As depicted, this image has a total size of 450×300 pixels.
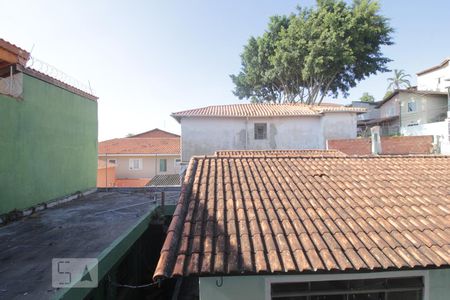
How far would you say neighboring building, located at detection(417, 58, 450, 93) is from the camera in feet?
106

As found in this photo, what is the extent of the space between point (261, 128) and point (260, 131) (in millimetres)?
231

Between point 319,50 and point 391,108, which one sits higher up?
point 319,50

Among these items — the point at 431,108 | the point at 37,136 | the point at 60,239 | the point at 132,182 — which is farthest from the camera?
the point at 431,108

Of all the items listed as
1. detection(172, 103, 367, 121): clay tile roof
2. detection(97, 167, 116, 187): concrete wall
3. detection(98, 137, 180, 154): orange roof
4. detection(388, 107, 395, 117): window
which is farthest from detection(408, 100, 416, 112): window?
detection(97, 167, 116, 187): concrete wall

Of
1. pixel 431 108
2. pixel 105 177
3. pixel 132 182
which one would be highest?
pixel 431 108

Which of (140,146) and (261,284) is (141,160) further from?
(261,284)

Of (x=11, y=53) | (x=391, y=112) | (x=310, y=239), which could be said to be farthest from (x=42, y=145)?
(x=391, y=112)

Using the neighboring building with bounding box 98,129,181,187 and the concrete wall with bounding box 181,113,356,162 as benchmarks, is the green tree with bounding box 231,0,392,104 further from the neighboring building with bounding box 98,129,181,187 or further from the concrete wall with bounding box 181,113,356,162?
the neighboring building with bounding box 98,129,181,187

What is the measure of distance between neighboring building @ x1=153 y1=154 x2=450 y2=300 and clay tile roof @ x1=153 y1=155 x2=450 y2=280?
0.6 inches

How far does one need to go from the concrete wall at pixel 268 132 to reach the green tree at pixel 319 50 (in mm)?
5215

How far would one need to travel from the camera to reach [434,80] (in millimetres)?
35406

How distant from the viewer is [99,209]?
27.7 feet

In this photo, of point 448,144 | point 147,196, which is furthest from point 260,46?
point 147,196

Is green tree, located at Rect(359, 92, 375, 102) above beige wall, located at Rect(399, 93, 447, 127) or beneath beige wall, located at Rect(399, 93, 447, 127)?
above
